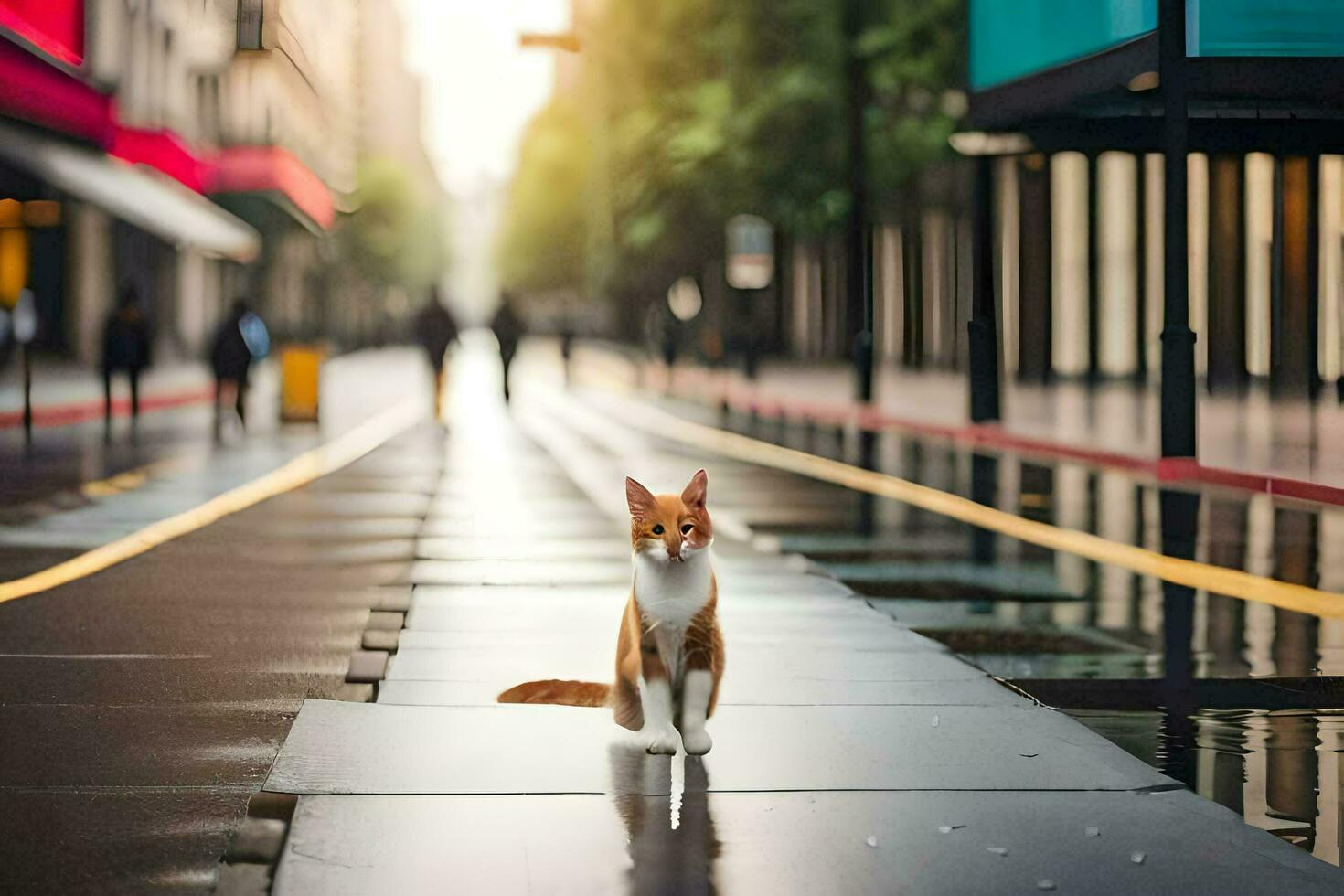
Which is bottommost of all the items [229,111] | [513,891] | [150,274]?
[513,891]

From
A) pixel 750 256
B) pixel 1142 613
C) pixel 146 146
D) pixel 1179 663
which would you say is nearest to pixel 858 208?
pixel 750 256

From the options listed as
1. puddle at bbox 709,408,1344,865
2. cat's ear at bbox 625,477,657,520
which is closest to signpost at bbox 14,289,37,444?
puddle at bbox 709,408,1344,865

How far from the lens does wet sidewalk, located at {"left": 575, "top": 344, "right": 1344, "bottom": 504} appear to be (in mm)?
21547

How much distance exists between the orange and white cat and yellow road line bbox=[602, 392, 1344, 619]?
5.67m

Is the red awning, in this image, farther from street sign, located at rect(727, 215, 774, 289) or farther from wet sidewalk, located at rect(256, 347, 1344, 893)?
wet sidewalk, located at rect(256, 347, 1344, 893)

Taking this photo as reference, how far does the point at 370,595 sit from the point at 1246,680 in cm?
495

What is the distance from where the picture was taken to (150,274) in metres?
64.2

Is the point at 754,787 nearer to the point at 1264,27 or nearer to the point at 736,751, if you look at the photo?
the point at 736,751

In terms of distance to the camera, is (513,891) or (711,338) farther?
(711,338)

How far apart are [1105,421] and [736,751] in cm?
2482

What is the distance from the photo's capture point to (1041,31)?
1140 inches

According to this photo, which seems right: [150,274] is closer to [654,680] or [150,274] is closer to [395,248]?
[654,680]

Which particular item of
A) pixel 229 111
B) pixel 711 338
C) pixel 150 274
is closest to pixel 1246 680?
pixel 711 338

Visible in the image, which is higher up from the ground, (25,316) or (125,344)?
(25,316)
